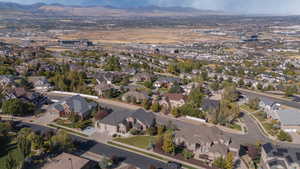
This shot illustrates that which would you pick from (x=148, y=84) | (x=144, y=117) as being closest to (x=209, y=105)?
(x=144, y=117)

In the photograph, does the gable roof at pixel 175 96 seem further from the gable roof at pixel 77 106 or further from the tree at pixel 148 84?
the gable roof at pixel 77 106

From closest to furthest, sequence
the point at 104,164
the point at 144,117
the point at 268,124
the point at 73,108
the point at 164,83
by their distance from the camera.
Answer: the point at 104,164, the point at 144,117, the point at 268,124, the point at 73,108, the point at 164,83

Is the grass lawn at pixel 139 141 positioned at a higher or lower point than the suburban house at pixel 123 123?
lower

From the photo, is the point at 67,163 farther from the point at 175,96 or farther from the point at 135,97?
the point at 175,96

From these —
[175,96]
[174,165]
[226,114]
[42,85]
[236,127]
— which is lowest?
[174,165]

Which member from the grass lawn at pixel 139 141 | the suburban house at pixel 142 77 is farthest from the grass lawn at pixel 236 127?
the suburban house at pixel 142 77

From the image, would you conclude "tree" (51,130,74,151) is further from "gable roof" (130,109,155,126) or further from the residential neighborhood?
"gable roof" (130,109,155,126)

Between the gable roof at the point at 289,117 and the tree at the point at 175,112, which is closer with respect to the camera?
the gable roof at the point at 289,117
